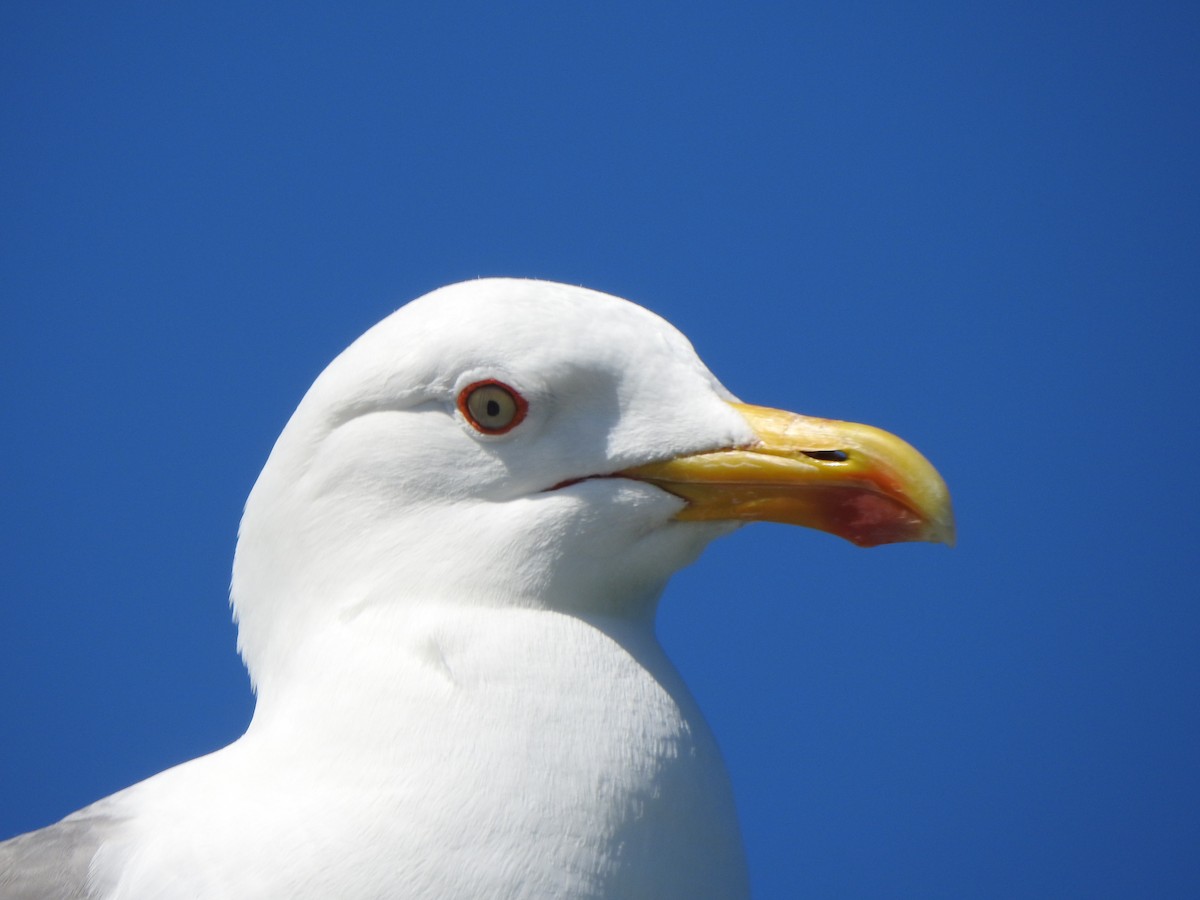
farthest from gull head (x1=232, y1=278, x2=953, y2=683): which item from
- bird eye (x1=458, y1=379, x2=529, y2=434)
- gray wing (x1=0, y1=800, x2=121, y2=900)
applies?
gray wing (x1=0, y1=800, x2=121, y2=900)

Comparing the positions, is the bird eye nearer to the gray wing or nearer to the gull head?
the gull head

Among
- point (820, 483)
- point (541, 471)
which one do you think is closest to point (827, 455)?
point (820, 483)

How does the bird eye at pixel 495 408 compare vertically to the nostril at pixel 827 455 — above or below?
below

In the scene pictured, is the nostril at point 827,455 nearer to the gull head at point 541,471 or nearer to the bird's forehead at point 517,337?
→ the gull head at point 541,471

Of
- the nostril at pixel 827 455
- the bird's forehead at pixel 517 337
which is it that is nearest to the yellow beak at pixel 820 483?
the nostril at pixel 827 455

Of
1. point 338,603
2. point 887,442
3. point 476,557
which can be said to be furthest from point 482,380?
point 887,442

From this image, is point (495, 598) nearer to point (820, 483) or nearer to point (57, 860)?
point (820, 483)
